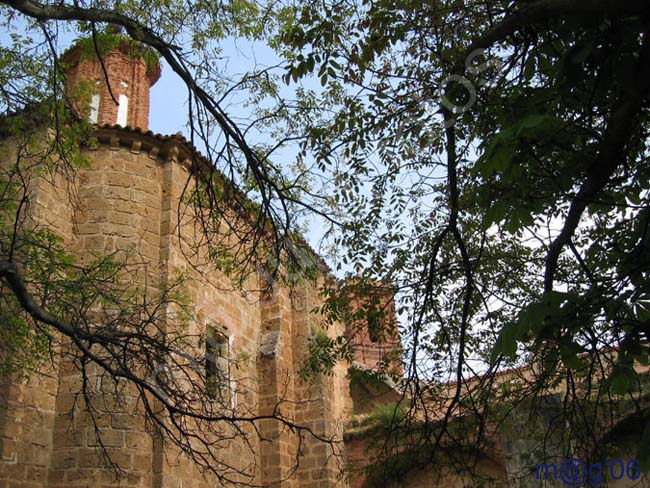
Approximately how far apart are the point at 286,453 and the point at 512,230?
859 cm

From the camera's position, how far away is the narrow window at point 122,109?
51.1 feet

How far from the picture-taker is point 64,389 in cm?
858

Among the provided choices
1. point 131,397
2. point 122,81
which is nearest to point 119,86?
point 122,81

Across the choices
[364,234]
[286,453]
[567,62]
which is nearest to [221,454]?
[286,453]

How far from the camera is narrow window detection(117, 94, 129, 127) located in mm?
15586

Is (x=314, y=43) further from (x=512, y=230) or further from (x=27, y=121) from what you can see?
(x=27, y=121)

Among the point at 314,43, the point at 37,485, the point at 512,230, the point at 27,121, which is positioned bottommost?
the point at 37,485

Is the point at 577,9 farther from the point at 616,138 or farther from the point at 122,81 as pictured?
the point at 122,81

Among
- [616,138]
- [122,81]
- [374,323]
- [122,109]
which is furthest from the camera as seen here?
[122,81]

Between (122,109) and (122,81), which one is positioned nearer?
(122,109)

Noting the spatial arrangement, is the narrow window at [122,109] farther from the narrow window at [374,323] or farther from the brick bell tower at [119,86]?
the narrow window at [374,323]

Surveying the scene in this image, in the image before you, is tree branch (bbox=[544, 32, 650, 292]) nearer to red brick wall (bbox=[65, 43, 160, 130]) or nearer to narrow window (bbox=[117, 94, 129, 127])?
red brick wall (bbox=[65, 43, 160, 130])

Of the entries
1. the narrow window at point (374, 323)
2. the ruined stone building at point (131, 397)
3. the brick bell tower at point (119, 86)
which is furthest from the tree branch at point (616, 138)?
the brick bell tower at point (119, 86)

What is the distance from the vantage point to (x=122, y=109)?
15812 mm
